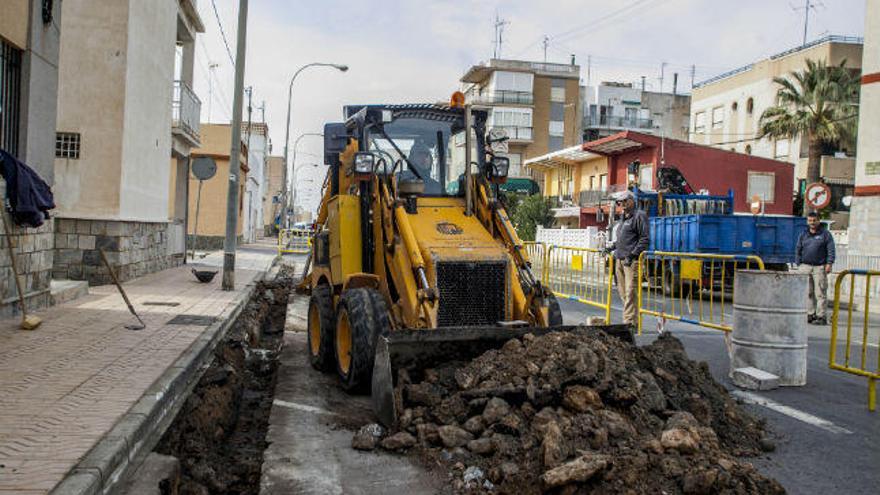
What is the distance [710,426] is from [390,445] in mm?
2273

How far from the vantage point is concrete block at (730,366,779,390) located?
696 centimetres

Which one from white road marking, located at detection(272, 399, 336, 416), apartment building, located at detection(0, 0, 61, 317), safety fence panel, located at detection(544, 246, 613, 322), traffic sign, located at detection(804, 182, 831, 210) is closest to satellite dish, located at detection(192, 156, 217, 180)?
apartment building, located at detection(0, 0, 61, 317)

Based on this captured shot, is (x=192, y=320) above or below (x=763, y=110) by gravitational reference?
below

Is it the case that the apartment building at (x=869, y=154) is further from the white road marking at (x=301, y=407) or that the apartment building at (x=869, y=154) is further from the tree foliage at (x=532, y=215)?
the tree foliage at (x=532, y=215)

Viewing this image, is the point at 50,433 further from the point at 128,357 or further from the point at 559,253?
the point at 559,253

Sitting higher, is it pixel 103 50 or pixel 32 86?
pixel 103 50

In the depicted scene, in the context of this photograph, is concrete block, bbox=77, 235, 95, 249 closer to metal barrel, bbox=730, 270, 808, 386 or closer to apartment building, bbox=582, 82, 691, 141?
metal barrel, bbox=730, 270, 808, 386

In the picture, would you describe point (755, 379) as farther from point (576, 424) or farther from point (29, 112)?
point (29, 112)

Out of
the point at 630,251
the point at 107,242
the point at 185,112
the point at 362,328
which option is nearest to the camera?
the point at 362,328

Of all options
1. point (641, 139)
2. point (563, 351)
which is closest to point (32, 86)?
point (563, 351)

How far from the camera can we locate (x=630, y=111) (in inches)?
2697

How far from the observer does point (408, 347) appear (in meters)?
5.61

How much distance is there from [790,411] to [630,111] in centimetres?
6557

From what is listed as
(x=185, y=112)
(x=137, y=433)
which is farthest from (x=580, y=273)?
(x=185, y=112)
